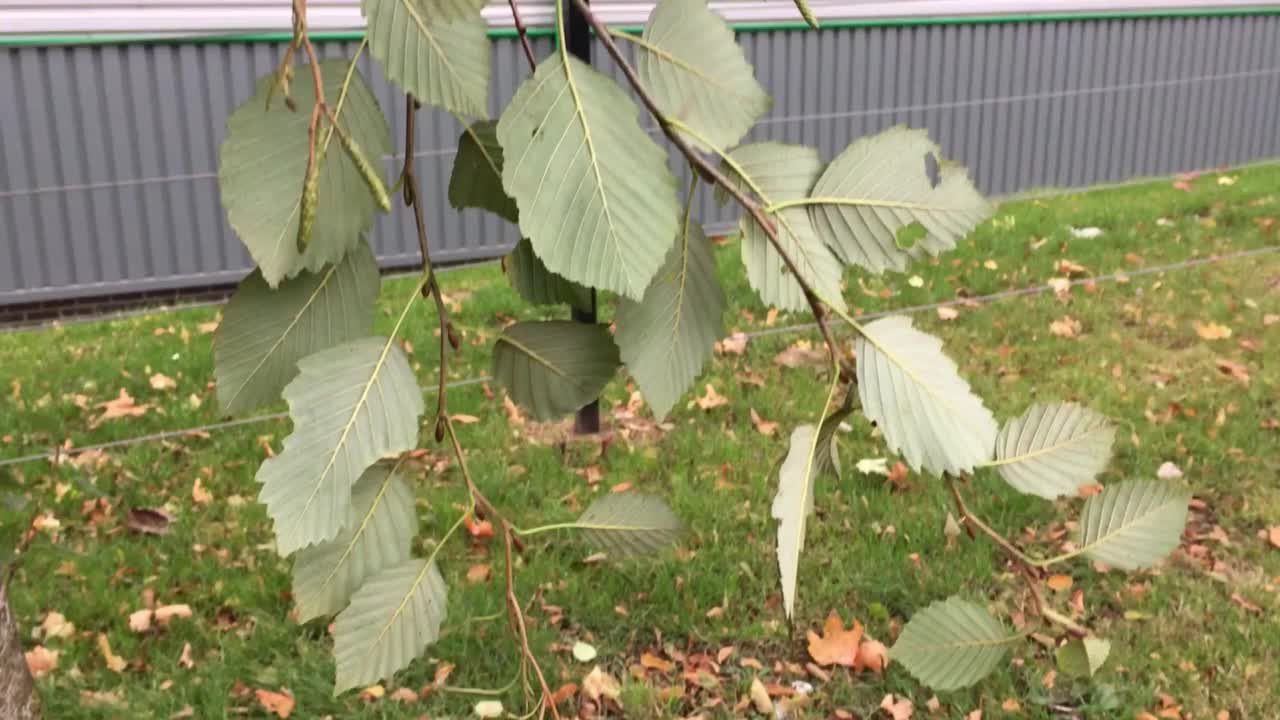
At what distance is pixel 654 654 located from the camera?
3041 millimetres

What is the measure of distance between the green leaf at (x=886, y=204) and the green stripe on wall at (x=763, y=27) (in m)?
4.42

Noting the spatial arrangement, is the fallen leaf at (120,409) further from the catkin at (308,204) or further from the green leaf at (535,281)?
the catkin at (308,204)

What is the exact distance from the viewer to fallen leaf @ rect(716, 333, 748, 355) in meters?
4.91

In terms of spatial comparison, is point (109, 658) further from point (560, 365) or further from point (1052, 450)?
point (1052, 450)

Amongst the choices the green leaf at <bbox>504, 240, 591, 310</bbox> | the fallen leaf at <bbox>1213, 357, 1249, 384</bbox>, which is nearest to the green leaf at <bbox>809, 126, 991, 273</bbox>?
the green leaf at <bbox>504, 240, 591, 310</bbox>

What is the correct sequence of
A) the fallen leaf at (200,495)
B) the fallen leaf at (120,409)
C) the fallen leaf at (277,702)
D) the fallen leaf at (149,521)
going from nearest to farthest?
the fallen leaf at (277,702) → the fallen leaf at (149,521) → the fallen leaf at (200,495) → the fallen leaf at (120,409)

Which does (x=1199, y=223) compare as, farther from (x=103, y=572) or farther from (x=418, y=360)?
(x=103, y=572)

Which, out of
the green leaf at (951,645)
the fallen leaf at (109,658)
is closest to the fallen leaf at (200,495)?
the fallen leaf at (109,658)

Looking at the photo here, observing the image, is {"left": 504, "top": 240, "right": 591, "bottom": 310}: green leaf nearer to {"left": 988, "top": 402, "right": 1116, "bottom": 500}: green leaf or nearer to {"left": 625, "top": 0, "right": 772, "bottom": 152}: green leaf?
{"left": 625, "top": 0, "right": 772, "bottom": 152}: green leaf

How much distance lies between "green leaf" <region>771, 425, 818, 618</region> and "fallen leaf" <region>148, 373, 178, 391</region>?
4.57 meters

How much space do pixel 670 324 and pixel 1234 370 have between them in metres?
4.73

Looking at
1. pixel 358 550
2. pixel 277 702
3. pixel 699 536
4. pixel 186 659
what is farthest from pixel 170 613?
pixel 358 550

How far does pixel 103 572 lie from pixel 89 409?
1331mm

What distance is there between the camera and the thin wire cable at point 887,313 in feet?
13.3
